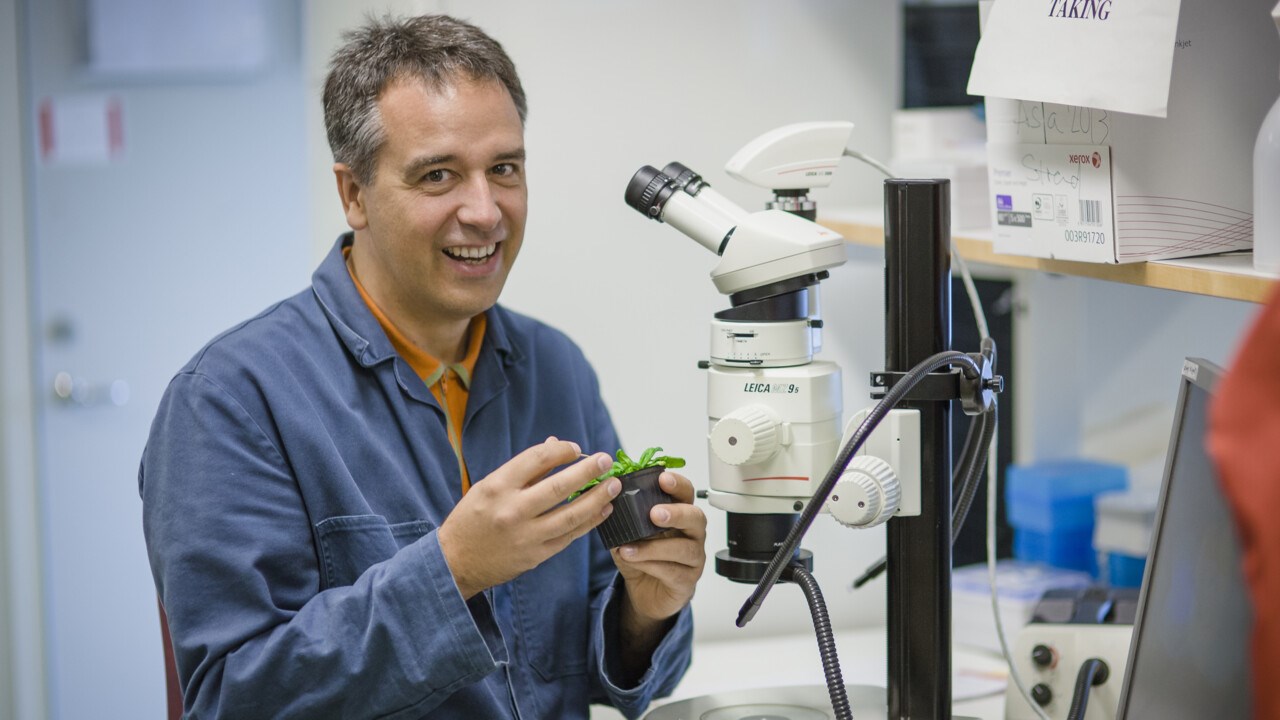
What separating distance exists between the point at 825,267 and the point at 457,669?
0.52 metres

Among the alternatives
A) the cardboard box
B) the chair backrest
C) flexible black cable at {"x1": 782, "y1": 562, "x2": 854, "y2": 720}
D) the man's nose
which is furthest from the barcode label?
the chair backrest

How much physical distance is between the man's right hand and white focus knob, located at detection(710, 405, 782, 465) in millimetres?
118

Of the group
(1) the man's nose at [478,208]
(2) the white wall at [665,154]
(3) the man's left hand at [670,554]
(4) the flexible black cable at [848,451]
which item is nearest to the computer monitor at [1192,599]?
(4) the flexible black cable at [848,451]

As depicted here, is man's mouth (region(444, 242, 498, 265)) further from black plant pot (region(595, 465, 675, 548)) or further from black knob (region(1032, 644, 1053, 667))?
black knob (region(1032, 644, 1053, 667))

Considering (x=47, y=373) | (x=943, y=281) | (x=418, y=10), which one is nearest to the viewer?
(x=943, y=281)

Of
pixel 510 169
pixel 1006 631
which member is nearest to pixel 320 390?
pixel 510 169

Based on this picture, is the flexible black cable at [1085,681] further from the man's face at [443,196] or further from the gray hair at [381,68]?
the gray hair at [381,68]

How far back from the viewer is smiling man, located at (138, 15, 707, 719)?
44.6 inches

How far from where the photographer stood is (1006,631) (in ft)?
5.75

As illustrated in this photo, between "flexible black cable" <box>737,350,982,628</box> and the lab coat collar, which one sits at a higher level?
the lab coat collar

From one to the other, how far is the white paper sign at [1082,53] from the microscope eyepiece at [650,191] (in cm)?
34

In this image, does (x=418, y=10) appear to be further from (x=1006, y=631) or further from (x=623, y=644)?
(x=1006, y=631)

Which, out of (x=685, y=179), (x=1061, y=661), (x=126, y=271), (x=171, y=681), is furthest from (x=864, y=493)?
(x=126, y=271)

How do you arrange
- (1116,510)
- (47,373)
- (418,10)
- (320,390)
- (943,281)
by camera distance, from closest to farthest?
1. (943,281)
2. (320,390)
3. (418,10)
4. (1116,510)
5. (47,373)
